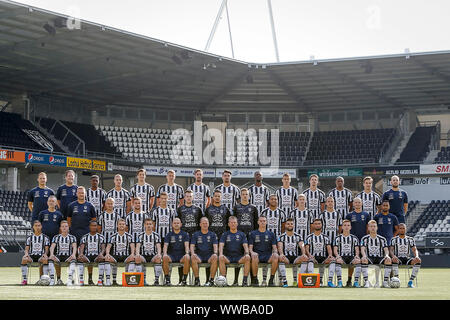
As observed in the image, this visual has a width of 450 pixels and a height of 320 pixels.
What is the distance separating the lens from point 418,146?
1516 inches

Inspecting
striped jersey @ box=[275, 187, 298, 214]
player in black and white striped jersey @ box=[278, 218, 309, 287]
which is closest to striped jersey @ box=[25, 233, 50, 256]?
player in black and white striped jersey @ box=[278, 218, 309, 287]

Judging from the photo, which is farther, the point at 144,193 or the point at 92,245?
the point at 144,193

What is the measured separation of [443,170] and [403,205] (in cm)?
2226

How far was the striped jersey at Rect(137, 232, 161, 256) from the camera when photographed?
47.6ft

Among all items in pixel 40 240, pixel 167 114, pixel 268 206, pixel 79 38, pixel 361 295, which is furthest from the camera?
pixel 167 114

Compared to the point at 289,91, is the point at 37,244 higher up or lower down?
lower down

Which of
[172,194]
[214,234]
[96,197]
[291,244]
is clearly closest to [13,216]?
[96,197]

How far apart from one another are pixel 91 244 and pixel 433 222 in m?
24.4

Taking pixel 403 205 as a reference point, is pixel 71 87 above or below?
above

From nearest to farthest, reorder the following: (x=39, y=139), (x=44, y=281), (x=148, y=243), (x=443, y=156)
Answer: (x=44, y=281), (x=148, y=243), (x=39, y=139), (x=443, y=156)

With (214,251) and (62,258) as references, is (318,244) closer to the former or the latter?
(214,251)

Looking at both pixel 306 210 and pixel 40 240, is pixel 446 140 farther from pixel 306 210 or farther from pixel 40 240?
pixel 40 240

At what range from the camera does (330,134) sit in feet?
136

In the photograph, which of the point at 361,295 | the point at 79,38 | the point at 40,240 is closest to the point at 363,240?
the point at 361,295
